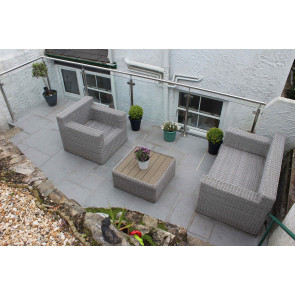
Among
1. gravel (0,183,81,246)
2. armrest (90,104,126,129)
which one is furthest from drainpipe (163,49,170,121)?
gravel (0,183,81,246)

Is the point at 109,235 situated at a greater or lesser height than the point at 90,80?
greater

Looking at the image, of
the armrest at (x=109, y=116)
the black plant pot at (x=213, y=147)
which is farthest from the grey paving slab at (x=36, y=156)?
the black plant pot at (x=213, y=147)

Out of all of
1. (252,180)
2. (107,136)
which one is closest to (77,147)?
(107,136)

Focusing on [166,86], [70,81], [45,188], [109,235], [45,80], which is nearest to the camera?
[109,235]

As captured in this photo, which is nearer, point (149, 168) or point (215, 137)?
point (149, 168)

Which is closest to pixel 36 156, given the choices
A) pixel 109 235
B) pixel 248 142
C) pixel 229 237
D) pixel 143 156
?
pixel 143 156

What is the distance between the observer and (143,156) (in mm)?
4711

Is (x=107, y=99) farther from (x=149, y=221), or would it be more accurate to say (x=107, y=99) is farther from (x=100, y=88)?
(x=149, y=221)

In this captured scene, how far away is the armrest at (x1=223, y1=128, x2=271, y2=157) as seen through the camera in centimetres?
502

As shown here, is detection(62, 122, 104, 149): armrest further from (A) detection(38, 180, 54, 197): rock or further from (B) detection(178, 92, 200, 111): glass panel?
(B) detection(178, 92, 200, 111): glass panel

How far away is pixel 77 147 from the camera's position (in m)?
5.65

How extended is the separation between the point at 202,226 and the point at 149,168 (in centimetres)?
141

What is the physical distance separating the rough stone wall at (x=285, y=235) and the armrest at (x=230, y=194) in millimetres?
420

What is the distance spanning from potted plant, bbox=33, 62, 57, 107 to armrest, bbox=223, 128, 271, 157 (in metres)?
5.02
